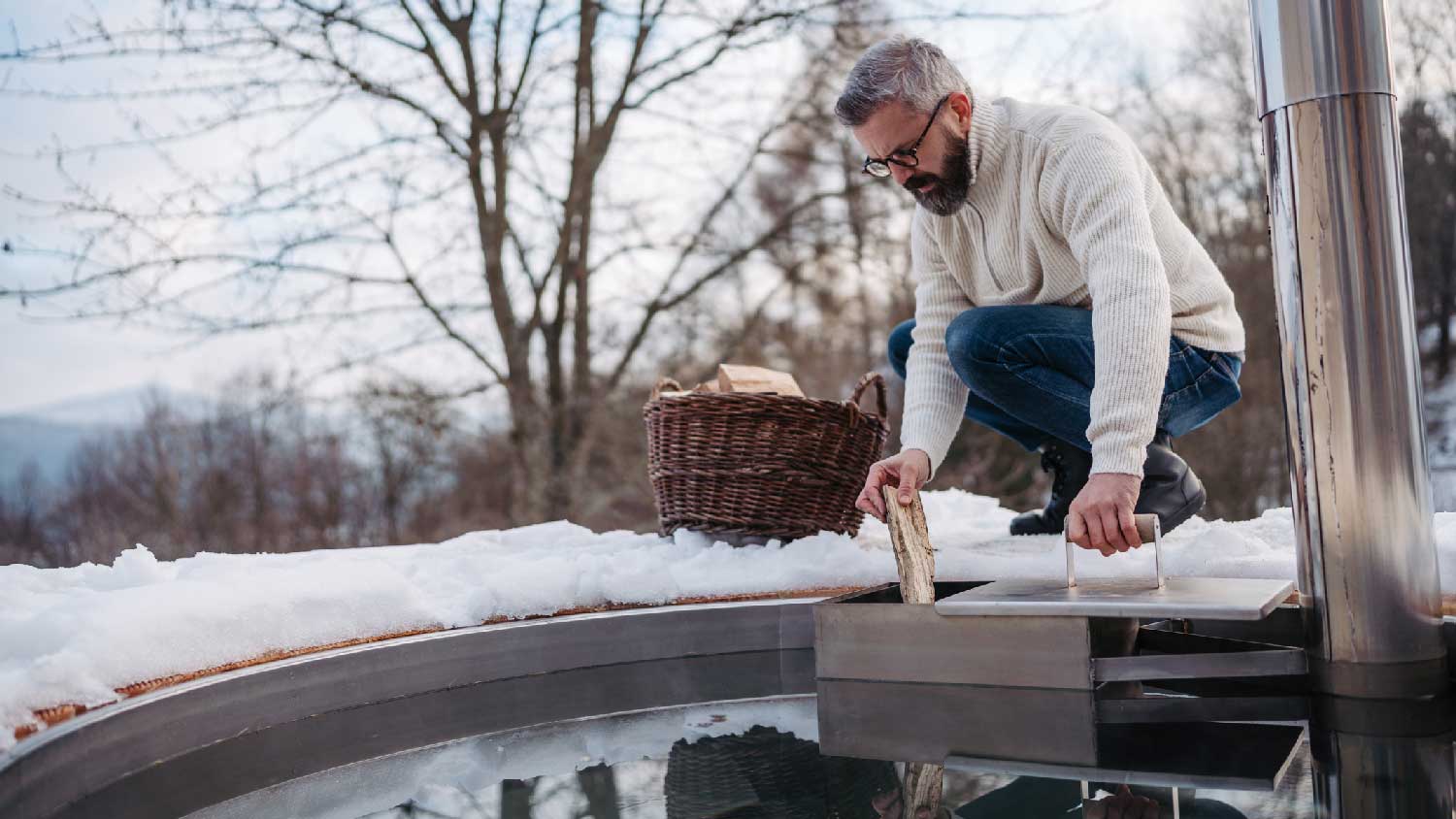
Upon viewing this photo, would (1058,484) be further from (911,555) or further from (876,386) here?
(911,555)

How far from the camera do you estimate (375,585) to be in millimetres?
1539

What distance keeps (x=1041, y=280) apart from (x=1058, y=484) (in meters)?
0.52

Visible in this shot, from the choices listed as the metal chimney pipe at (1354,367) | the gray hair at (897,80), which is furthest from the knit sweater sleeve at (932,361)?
the metal chimney pipe at (1354,367)

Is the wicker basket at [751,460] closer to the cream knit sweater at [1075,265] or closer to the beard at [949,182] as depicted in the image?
the cream knit sweater at [1075,265]

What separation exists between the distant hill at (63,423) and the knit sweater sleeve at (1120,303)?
6981 mm

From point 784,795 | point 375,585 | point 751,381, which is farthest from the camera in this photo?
point 751,381

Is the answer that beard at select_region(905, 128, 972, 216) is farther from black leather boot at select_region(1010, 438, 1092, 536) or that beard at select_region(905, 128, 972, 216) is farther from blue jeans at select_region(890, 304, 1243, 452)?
black leather boot at select_region(1010, 438, 1092, 536)

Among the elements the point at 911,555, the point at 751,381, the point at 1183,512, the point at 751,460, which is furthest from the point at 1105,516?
the point at 751,381

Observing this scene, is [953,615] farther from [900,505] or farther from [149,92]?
[149,92]

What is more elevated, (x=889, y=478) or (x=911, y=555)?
(x=889, y=478)

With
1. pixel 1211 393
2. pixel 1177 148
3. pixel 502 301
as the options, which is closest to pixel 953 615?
pixel 1211 393

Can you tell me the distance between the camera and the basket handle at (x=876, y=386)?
7.95 feet

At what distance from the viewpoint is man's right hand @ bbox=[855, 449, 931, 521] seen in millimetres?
1521

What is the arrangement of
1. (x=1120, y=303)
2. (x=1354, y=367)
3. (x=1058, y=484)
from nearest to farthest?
(x=1354, y=367)
(x=1120, y=303)
(x=1058, y=484)
